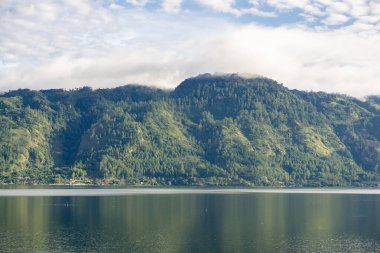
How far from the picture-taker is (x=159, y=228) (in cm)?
18825

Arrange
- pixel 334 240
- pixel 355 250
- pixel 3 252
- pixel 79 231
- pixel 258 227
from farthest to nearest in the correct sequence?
pixel 258 227, pixel 79 231, pixel 334 240, pixel 355 250, pixel 3 252

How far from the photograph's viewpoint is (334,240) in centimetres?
16575

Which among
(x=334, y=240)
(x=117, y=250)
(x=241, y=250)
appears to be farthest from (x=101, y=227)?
(x=334, y=240)

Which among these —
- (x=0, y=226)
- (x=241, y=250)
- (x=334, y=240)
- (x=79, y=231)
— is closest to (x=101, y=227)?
(x=79, y=231)

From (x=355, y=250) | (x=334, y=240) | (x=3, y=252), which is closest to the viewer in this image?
(x=3, y=252)

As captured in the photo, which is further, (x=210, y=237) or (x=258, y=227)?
(x=258, y=227)

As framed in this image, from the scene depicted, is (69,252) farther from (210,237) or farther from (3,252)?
(210,237)

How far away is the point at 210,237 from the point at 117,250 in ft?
113

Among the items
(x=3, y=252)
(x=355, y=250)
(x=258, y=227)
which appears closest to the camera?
(x=3, y=252)

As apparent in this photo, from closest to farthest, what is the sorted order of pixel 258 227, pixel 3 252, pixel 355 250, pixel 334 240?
pixel 3 252 < pixel 355 250 < pixel 334 240 < pixel 258 227

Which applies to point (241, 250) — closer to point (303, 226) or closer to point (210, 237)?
point (210, 237)

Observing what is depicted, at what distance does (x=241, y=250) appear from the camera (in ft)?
481

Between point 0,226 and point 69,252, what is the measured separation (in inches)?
2109

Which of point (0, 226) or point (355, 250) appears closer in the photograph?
point (355, 250)
